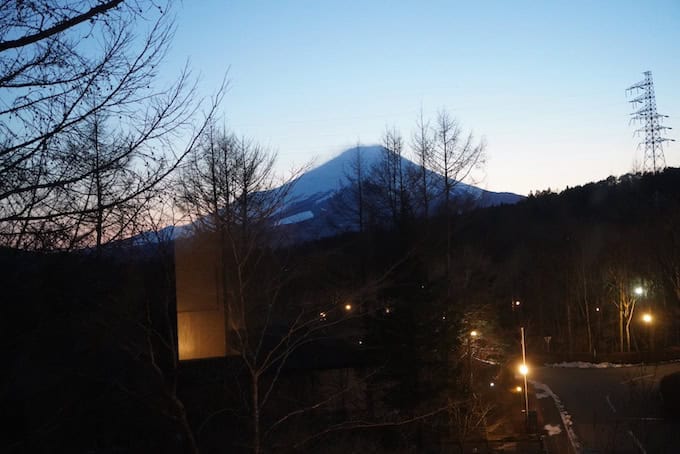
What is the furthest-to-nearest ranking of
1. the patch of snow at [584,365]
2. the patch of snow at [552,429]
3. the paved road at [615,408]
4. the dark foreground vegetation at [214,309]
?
the patch of snow at [584,365], the patch of snow at [552,429], the paved road at [615,408], the dark foreground vegetation at [214,309]

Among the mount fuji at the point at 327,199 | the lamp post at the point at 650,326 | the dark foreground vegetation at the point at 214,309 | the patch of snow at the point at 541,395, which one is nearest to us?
the dark foreground vegetation at the point at 214,309

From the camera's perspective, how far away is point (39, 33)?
130 inches

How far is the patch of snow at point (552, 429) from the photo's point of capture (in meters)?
13.6

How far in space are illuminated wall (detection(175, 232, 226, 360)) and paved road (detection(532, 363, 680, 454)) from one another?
184 inches

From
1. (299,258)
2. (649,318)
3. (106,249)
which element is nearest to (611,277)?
(649,318)

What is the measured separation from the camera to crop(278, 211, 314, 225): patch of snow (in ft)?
22.5

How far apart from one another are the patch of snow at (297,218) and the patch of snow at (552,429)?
27.7ft

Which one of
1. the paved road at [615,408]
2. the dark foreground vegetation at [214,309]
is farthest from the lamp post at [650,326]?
the dark foreground vegetation at [214,309]

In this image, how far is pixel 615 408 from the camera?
41.7 feet

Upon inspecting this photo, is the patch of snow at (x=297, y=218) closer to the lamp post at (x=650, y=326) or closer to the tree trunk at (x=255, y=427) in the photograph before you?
the tree trunk at (x=255, y=427)

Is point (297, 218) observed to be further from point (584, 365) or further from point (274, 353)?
point (584, 365)

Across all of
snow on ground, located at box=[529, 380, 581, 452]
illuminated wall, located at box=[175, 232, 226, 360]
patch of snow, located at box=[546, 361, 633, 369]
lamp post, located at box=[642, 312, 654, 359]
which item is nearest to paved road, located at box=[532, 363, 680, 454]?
snow on ground, located at box=[529, 380, 581, 452]

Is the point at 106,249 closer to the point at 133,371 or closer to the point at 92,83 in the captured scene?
the point at 92,83

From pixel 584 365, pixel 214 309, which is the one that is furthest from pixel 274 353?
pixel 584 365
